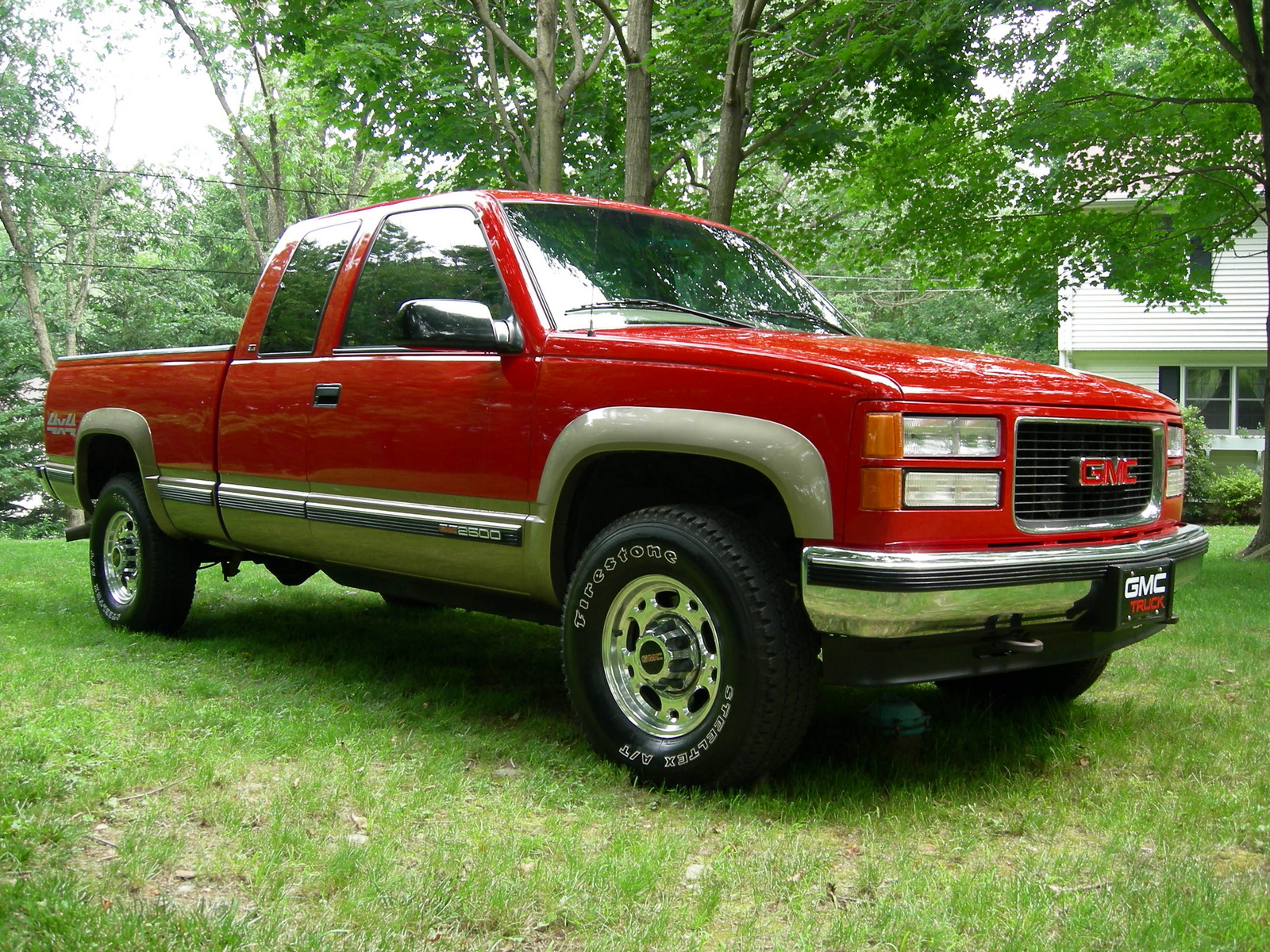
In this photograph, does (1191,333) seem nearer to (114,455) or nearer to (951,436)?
(114,455)

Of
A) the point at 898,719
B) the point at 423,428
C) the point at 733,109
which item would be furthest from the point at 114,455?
the point at 733,109

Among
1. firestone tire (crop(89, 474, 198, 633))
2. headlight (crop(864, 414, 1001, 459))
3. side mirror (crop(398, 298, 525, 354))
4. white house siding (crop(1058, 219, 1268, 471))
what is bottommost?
firestone tire (crop(89, 474, 198, 633))

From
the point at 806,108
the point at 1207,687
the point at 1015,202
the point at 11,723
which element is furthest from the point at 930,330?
the point at 11,723

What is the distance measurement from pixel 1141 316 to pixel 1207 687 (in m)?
20.4

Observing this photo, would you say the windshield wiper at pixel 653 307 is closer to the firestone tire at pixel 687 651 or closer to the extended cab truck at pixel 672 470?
the extended cab truck at pixel 672 470

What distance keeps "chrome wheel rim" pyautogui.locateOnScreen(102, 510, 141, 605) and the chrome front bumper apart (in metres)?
4.43

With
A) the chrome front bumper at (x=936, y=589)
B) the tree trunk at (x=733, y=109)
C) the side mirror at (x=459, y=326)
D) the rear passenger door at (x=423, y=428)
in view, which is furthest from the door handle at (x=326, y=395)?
the tree trunk at (x=733, y=109)

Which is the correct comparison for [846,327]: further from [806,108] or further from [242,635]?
[806,108]

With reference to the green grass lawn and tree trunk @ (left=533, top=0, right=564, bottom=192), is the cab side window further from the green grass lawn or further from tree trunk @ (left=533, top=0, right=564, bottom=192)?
tree trunk @ (left=533, top=0, right=564, bottom=192)

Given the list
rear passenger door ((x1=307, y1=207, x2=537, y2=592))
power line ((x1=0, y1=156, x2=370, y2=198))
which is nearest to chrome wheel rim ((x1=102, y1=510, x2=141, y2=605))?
rear passenger door ((x1=307, y1=207, x2=537, y2=592))

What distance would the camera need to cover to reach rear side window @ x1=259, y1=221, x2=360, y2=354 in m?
5.15

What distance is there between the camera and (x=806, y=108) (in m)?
11.5

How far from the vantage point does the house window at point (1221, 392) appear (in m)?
24.1

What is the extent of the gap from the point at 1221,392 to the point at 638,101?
61.5 ft
